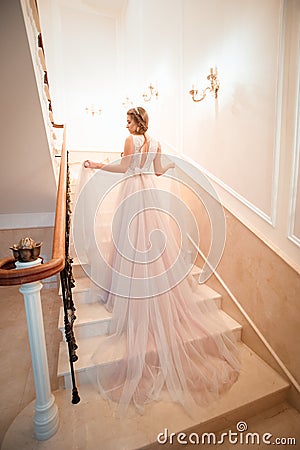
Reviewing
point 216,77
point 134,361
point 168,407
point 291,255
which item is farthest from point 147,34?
point 168,407

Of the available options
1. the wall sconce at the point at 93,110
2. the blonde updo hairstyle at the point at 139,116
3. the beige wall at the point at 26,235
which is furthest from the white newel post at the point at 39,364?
the wall sconce at the point at 93,110

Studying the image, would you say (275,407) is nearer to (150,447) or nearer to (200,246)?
(150,447)

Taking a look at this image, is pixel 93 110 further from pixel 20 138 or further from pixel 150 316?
pixel 150 316

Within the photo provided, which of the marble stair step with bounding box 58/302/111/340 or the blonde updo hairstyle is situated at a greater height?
the blonde updo hairstyle

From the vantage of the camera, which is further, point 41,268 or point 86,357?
point 86,357

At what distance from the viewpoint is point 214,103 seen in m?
2.18

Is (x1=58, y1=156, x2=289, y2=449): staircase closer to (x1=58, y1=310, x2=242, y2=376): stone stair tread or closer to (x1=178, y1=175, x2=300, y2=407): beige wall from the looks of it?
(x1=58, y1=310, x2=242, y2=376): stone stair tread

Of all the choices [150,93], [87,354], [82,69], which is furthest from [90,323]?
[82,69]

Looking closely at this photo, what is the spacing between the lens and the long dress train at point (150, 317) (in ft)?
4.52

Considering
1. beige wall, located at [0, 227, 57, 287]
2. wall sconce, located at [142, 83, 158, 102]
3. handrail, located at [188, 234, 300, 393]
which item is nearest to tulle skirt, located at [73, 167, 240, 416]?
handrail, located at [188, 234, 300, 393]

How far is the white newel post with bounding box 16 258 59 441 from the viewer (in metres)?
1.12

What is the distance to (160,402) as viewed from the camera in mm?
1356

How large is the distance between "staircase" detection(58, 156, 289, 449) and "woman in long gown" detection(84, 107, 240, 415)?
57 mm

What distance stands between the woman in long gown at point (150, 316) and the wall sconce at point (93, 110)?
9.78 ft
